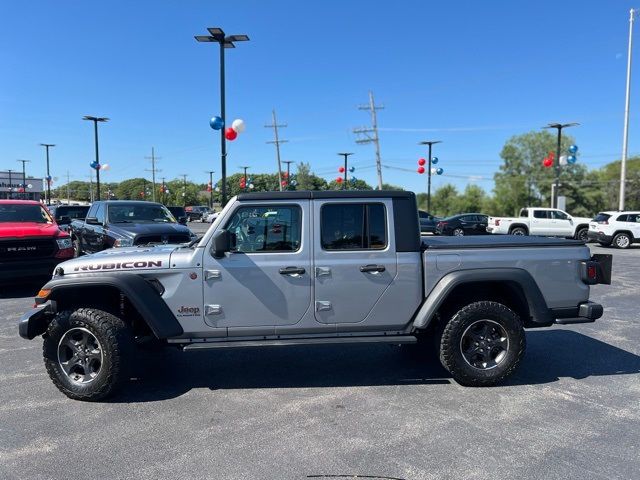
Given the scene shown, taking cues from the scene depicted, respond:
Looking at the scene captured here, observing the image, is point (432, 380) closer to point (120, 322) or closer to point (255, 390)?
point (255, 390)

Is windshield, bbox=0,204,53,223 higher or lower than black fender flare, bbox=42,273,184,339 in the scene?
higher

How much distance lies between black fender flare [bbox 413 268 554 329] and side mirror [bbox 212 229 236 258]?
1815 mm

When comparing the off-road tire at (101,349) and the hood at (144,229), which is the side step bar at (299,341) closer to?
the off-road tire at (101,349)

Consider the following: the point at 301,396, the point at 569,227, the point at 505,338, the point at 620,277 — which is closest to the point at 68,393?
the point at 301,396

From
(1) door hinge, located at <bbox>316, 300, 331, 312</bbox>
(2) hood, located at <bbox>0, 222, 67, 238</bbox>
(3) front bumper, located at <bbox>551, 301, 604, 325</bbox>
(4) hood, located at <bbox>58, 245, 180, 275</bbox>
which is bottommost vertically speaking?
(3) front bumper, located at <bbox>551, 301, 604, 325</bbox>

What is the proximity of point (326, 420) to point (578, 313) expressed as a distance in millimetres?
2628

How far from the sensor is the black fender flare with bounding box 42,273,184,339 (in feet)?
13.5

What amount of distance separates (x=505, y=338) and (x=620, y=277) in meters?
9.11

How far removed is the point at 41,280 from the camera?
897cm

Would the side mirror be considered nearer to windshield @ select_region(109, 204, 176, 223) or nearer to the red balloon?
windshield @ select_region(109, 204, 176, 223)

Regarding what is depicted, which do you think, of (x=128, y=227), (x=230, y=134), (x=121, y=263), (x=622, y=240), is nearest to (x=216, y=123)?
(x=230, y=134)

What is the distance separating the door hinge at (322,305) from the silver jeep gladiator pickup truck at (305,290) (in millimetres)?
18

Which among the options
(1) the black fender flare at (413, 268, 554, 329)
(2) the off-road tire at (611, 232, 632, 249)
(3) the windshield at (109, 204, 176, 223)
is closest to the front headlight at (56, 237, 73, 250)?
(3) the windshield at (109, 204, 176, 223)

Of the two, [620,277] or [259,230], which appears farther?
[620,277]
